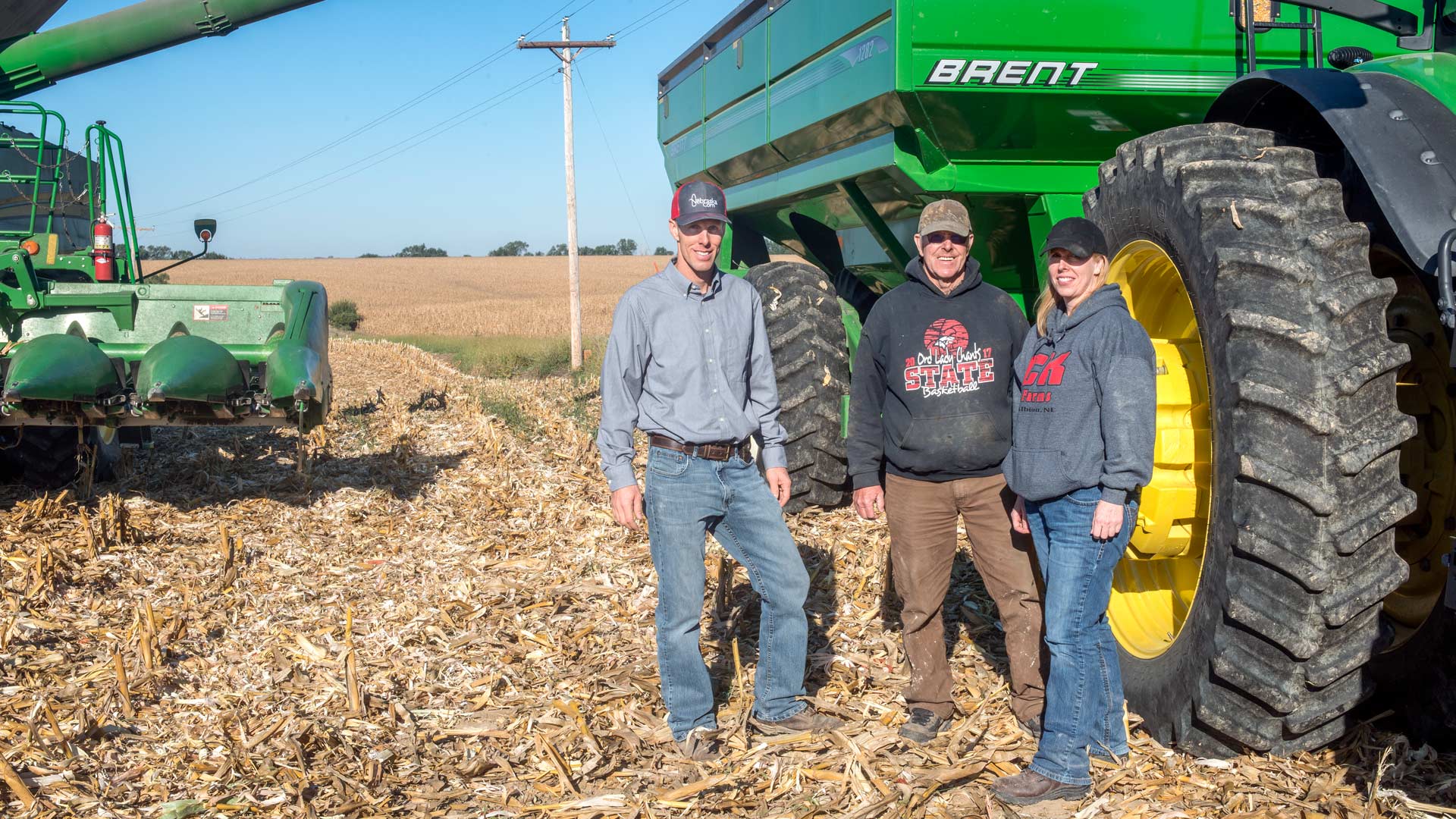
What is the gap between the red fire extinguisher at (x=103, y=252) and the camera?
8664mm

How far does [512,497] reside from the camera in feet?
25.3

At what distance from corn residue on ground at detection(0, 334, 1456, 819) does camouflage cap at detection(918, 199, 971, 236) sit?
1.66 m

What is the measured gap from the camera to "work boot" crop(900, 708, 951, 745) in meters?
3.87

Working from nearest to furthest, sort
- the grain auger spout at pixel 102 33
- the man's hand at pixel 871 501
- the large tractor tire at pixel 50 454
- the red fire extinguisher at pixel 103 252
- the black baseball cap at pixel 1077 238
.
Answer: the black baseball cap at pixel 1077 238
the man's hand at pixel 871 501
the large tractor tire at pixel 50 454
the grain auger spout at pixel 102 33
the red fire extinguisher at pixel 103 252

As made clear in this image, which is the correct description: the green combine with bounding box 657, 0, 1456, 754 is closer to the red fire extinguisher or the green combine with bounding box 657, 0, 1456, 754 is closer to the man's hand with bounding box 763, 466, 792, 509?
the man's hand with bounding box 763, 466, 792, 509

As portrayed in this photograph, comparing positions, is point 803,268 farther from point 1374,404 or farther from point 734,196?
point 1374,404

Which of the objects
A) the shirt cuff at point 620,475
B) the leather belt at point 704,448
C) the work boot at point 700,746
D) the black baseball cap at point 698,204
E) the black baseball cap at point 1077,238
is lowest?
the work boot at point 700,746

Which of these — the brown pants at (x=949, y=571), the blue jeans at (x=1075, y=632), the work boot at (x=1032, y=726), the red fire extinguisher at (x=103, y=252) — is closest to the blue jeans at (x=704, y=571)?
the brown pants at (x=949, y=571)

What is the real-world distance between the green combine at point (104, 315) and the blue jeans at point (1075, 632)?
15.8ft

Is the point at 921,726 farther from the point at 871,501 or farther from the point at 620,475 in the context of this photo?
the point at 620,475

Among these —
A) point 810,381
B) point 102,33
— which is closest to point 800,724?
point 810,381

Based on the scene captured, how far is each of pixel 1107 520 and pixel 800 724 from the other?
132cm

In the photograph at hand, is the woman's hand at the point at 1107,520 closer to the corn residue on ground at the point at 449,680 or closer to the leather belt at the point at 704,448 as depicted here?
the corn residue on ground at the point at 449,680

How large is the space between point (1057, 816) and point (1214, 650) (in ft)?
2.13
